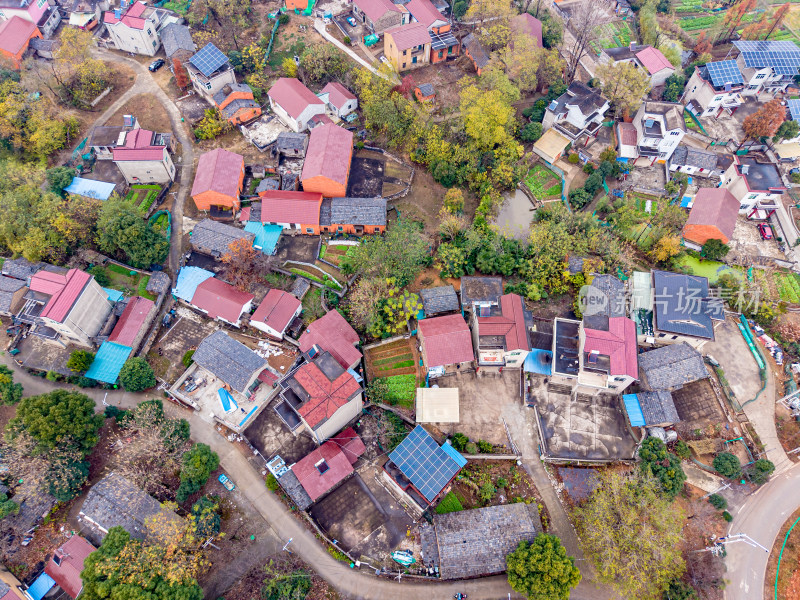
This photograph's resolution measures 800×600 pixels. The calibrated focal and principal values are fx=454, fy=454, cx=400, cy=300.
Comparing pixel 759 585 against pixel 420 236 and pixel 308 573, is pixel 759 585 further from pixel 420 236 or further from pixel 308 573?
pixel 420 236

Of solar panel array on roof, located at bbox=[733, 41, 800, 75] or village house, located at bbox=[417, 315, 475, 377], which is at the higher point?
solar panel array on roof, located at bbox=[733, 41, 800, 75]

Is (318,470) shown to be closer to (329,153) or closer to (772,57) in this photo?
(329,153)

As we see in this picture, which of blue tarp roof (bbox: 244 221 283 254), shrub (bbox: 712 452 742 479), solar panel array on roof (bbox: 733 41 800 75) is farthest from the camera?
solar panel array on roof (bbox: 733 41 800 75)

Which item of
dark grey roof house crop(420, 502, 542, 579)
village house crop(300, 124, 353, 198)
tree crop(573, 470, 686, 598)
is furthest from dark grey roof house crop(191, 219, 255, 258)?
tree crop(573, 470, 686, 598)

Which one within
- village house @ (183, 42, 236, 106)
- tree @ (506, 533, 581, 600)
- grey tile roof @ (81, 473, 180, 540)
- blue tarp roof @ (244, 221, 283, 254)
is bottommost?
tree @ (506, 533, 581, 600)

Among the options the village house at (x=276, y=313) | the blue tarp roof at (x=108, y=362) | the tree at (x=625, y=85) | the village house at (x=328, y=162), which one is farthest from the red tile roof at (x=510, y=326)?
the tree at (x=625, y=85)

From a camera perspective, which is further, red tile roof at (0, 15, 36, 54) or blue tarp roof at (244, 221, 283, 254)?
red tile roof at (0, 15, 36, 54)

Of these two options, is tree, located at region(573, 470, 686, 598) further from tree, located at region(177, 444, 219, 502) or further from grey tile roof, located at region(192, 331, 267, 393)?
grey tile roof, located at region(192, 331, 267, 393)
